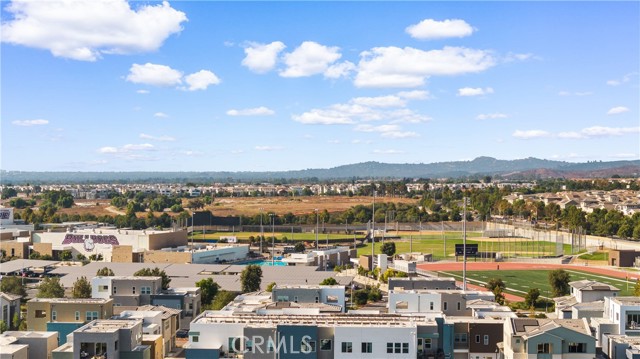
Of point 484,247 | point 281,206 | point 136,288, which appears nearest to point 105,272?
point 136,288

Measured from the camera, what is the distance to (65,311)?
82.5ft

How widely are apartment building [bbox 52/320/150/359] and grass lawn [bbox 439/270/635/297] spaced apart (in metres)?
26.0

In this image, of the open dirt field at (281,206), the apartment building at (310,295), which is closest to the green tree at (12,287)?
the apartment building at (310,295)

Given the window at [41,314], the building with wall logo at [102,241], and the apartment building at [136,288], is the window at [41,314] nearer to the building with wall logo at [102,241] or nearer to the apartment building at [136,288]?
the apartment building at [136,288]

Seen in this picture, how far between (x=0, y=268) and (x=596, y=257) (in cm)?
4395

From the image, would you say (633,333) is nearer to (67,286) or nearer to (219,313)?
(219,313)

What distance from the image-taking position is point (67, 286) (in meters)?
38.4

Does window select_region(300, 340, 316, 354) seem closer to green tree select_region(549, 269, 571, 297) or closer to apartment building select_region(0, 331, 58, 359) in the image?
apartment building select_region(0, 331, 58, 359)

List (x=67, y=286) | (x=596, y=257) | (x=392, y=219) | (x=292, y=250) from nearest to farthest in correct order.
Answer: (x=67, y=286)
(x=596, y=257)
(x=292, y=250)
(x=392, y=219)

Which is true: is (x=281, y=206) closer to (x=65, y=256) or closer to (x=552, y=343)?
(x=65, y=256)

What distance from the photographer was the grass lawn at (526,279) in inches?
1651

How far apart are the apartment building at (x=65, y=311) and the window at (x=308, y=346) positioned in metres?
9.71

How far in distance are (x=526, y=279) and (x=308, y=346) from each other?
3187 cm

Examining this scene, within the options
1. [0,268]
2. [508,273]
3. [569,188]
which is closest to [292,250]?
[508,273]
